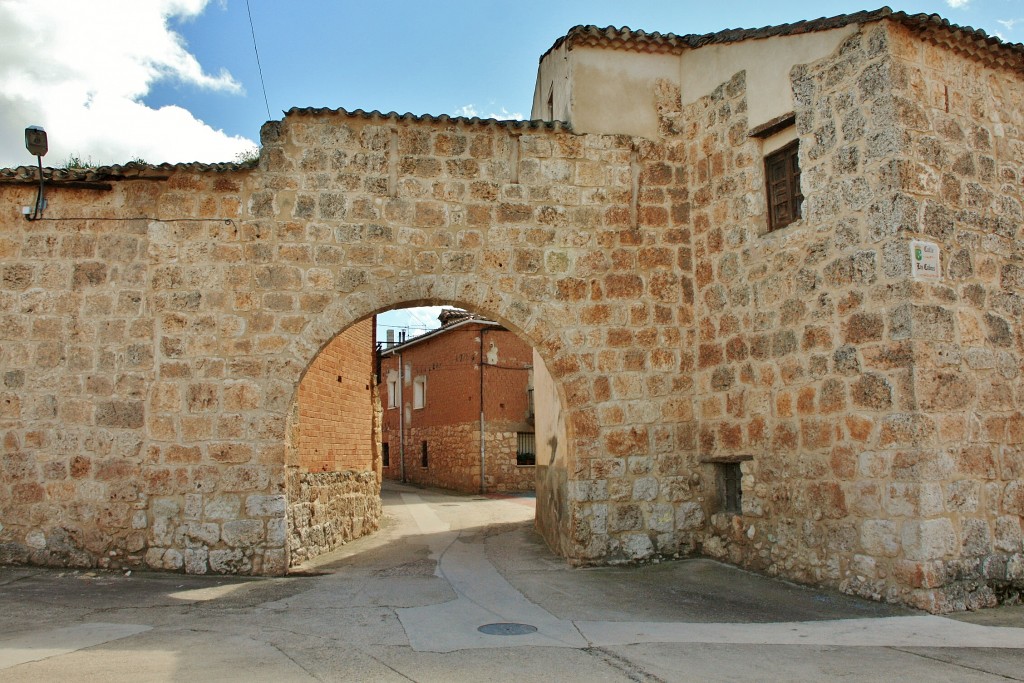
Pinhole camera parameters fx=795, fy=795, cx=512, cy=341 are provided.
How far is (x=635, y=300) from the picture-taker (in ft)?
25.5

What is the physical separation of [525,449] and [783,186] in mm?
15411

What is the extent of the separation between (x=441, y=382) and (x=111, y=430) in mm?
16407

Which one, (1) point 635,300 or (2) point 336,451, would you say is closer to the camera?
(1) point 635,300

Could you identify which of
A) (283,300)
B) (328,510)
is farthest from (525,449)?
(283,300)

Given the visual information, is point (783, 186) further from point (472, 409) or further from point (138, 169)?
point (472, 409)

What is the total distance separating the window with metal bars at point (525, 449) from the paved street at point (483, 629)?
1365 cm

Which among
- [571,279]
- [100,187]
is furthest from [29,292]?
[571,279]

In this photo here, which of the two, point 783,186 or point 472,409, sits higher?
point 783,186

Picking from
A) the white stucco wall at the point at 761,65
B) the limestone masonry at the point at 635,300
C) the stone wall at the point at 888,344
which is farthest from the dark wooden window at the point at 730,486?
the white stucco wall at the point at 761,65

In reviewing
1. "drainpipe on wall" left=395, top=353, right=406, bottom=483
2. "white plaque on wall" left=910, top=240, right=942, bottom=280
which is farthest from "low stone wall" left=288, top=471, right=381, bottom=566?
"drainpipe on wall" left=395, top=353, right=406, bottom=483

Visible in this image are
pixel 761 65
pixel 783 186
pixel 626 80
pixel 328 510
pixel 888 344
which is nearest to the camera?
pixel 888 344

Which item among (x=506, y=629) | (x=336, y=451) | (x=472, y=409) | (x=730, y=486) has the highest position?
(x=472, y=409)

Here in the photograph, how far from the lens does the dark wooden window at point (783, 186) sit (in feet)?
22.8

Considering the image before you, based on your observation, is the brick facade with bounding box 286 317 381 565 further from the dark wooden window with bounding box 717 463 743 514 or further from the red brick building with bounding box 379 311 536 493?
the red brick building with bounding box 379 311 536 493
